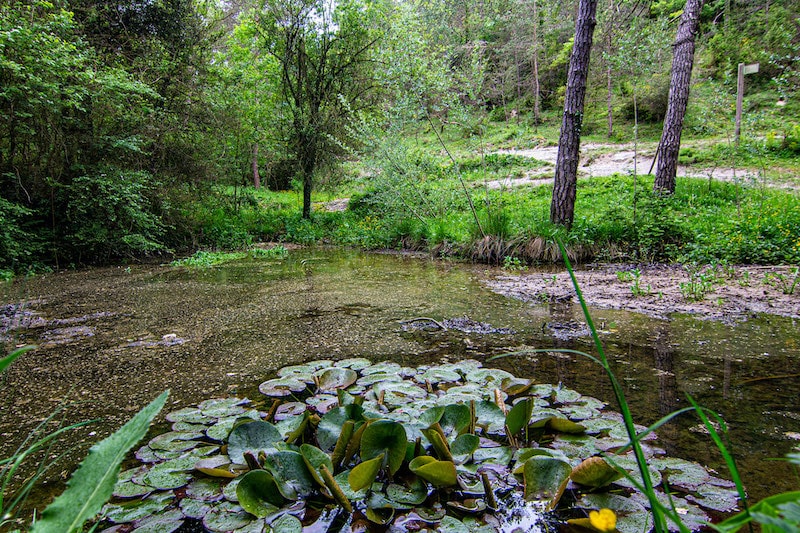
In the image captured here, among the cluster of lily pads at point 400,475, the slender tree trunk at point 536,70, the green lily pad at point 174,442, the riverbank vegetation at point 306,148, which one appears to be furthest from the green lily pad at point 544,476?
the slender tree trunk at point 536,70

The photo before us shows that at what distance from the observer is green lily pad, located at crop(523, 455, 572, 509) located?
3.34ft

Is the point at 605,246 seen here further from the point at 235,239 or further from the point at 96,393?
the point at 235,239

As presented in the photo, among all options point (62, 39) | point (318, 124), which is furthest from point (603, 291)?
point (318, 124)

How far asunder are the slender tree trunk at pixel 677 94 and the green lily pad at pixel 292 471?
6.77 metres

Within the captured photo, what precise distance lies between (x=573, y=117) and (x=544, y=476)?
5.22 m

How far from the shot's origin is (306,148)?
9.95 metres

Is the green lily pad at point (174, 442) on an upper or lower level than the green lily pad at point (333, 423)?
lower

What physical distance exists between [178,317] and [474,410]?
8.20 feet

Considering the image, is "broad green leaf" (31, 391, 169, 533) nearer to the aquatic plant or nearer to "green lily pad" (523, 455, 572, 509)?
the aquatic plant

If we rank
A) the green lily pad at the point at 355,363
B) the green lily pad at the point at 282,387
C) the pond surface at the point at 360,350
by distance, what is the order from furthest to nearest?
1. the green lily pad at the point at 355,363
2. the green lily pad at the point at 282,387
3. the pond surface at the point at 360,350

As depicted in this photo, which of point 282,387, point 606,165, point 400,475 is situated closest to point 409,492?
point 400,475

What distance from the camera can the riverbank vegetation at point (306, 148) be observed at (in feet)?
16.4

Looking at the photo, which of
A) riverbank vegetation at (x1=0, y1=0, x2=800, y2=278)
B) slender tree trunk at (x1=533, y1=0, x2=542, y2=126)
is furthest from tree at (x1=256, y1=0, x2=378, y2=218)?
slender tree trunk at (x1=533, y1=0, x2=542, y2=126)

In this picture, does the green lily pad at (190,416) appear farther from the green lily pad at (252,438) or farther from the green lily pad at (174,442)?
the green lily pad at (252,438)
